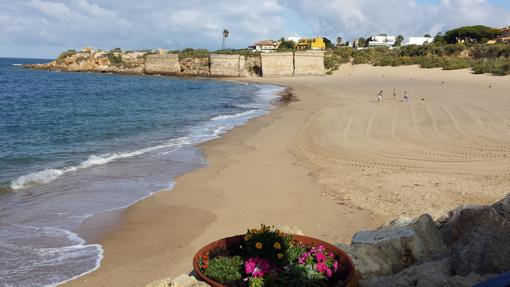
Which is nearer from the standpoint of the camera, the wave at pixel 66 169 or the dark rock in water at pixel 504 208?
the dark rock in water at pixel 504 208

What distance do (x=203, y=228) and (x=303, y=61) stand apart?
215 feet

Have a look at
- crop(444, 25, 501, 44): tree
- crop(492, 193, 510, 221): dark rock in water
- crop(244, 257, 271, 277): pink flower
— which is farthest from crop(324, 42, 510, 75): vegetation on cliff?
crop(244, 257, 271, 277): pink flower

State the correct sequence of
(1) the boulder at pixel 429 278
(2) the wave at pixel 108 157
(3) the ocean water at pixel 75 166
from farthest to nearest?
(2) the wave at pixel 108 157 < (3) the ocean water at pixel 75 166 < (1) the boulder at pixel 429 278

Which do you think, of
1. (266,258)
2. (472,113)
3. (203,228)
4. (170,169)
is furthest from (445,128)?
(266,258)

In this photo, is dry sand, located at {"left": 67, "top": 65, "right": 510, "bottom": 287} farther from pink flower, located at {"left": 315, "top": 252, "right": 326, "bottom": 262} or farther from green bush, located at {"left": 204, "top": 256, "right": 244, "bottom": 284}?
pink flower, located at {"left": 315, "top": 252, "right": 326, "bottom": 262}

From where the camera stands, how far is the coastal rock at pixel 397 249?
5.32 meters

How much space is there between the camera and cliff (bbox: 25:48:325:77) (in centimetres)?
7319

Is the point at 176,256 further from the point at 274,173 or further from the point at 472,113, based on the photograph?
the point at 472,113

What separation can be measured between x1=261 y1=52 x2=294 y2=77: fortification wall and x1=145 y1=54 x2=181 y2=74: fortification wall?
2088cm

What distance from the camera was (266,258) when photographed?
490 centimetres

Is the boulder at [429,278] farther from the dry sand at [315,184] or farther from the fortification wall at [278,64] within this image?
the fortification wall at [278,64]

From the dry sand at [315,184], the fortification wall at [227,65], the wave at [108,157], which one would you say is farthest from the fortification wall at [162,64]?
the dry sand at [315,184]

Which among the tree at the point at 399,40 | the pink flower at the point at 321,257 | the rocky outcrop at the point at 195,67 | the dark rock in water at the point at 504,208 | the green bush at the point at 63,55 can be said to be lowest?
the pink flower at the point at 321,257

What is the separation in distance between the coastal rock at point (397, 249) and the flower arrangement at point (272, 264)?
1.57 feet
